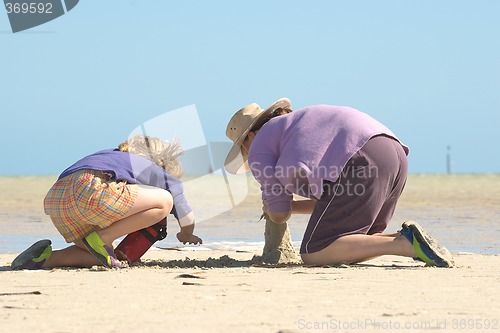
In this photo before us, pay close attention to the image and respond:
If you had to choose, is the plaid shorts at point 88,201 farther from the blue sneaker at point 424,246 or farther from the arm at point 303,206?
the blue sneaker at point 424,246

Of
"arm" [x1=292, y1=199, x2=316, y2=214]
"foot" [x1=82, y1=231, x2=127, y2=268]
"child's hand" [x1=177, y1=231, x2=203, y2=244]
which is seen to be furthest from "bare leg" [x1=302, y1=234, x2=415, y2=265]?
"foot" [x1=82, y1=231, x2=127, y2=268]

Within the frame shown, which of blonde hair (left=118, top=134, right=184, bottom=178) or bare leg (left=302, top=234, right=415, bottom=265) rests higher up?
blonde hair (left=118, top=134, right=184, bottom=178)

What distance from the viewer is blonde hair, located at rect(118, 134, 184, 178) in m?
5.65

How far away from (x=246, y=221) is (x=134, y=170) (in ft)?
19.9

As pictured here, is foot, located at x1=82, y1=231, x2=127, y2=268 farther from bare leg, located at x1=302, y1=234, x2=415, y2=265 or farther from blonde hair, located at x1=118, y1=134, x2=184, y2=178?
bare leg, located at x1=302, y1=234, x2=415, y2=265

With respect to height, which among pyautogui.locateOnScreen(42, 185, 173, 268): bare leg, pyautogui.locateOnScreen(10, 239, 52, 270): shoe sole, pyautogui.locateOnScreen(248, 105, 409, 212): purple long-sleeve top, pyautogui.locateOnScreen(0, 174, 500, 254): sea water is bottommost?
pyautogui.locateOnScreen(0, 174, 500, 254): sea water

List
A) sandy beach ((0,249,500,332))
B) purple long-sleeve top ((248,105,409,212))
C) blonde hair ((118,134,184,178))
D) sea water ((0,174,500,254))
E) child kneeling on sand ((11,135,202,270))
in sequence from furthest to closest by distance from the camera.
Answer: sea water ((0,174,500,254)) < blonde hair ((118,134,184,178)) < child kneeling on sand ((11,135,202,270)) < purple long-sleeve top ((248,105,409,212)) < sandy beach ((0,249,500,332))

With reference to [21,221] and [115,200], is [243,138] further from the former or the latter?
[21,221]

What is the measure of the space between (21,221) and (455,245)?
5.97 metres

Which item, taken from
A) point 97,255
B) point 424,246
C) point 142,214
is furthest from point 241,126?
point 424,246

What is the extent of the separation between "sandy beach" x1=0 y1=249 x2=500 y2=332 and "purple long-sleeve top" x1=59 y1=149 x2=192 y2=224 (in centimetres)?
46

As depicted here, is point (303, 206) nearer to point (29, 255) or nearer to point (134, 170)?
point (134, 170)

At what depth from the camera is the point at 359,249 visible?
534 centimetres

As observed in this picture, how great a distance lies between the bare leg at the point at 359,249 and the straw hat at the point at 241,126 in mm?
805
